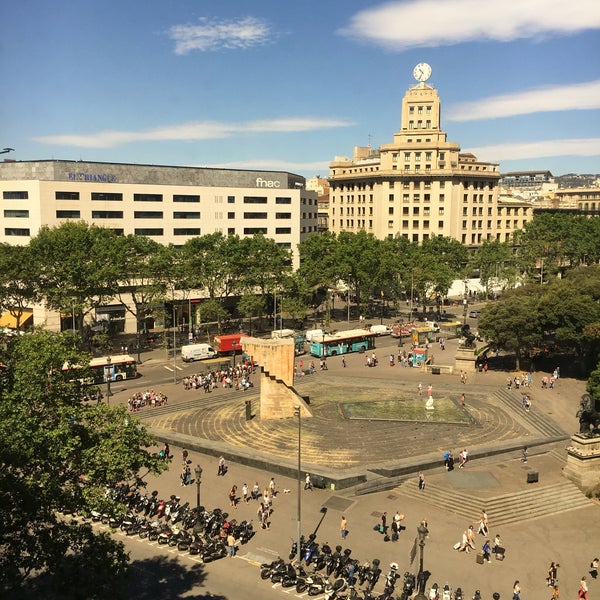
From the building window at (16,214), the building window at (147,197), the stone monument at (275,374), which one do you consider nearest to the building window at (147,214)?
the building window at (147,197)

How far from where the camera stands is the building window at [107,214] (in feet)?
267

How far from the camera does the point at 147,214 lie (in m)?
85.6

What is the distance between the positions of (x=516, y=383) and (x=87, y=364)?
149ft

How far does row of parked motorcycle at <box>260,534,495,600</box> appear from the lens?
25.3 metres

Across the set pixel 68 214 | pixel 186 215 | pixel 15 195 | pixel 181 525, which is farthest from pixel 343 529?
pixel 15 195

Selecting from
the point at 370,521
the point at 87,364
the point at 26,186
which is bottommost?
the point at 370,521

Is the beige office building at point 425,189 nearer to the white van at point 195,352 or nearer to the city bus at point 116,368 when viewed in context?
the white van at point 195,352

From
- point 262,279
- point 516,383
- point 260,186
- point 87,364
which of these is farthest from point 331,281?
point 87,364

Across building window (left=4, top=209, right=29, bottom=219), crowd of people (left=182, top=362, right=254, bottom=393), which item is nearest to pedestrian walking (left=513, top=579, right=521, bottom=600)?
crowd of people (left=182, top=362, right=254, bottom=393)

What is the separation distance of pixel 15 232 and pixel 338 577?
69944 mm

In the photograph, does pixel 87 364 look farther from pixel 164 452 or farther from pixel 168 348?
pixel 168 348

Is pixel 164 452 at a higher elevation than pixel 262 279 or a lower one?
lower

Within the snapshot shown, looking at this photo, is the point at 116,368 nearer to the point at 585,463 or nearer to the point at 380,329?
the point at 380,329

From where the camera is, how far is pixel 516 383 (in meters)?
57.4
